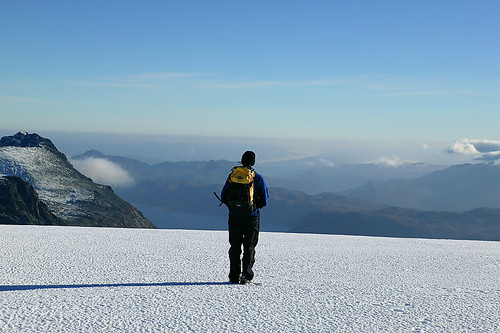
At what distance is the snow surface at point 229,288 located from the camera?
5145 mm

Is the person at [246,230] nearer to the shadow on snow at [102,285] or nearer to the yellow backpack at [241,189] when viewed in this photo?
the yellow backpack at [241,189]

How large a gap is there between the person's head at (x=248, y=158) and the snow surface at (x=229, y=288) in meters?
1.89

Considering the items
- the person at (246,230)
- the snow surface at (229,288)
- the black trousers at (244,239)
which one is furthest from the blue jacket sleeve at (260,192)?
the snow surface at (229,288)

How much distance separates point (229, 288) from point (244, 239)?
832 mm

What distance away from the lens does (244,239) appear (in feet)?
23.6

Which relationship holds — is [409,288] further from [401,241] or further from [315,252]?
[401,241]

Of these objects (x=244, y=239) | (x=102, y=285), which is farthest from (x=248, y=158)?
(x=102, y=285)

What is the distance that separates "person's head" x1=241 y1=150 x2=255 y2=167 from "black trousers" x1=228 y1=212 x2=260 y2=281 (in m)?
0.85

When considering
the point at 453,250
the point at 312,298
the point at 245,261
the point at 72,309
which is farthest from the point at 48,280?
the point at 453,250

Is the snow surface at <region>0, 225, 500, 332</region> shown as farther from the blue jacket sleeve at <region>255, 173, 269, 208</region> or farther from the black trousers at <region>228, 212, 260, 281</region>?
the blue jacket sleeve at <region>255, 173, 269, 208</region>

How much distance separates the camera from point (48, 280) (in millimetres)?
7125

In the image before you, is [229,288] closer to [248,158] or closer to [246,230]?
[246,230]

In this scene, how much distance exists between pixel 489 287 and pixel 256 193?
4348mm

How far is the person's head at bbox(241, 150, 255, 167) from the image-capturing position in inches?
272
